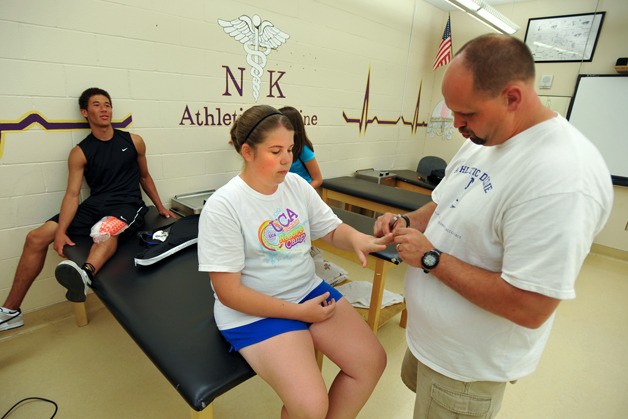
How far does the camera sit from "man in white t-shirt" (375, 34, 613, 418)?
2.43ft

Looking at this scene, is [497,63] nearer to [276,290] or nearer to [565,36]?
[276,290]

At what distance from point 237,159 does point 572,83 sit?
12.9ft

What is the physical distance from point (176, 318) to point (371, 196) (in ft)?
7.59

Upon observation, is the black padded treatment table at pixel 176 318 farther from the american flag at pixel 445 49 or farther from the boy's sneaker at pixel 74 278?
the american flag at pixel 445 49

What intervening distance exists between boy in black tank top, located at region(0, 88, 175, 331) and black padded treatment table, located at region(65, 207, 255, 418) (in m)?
0.16

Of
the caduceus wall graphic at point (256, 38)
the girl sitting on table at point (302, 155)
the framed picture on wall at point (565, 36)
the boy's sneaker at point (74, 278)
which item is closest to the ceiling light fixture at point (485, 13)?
the framed picture on wall at point (565, 36)

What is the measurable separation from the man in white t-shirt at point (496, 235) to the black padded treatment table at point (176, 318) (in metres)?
0.64

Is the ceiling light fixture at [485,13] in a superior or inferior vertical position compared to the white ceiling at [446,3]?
inferior

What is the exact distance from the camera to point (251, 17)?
9.24 feet

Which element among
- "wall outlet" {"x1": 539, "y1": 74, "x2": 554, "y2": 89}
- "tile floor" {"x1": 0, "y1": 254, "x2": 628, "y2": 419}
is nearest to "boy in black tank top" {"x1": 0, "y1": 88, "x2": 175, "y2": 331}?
"tile floor" {"x1": 0, "y1": 254, "x2": 628, "y2": 419}

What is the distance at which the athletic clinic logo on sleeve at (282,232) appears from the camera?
1.24 meters

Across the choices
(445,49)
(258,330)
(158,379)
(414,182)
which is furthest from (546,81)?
(158,379)

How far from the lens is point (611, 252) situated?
3.92 metres

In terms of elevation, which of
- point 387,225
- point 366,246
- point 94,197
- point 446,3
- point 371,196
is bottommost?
point 371,196
